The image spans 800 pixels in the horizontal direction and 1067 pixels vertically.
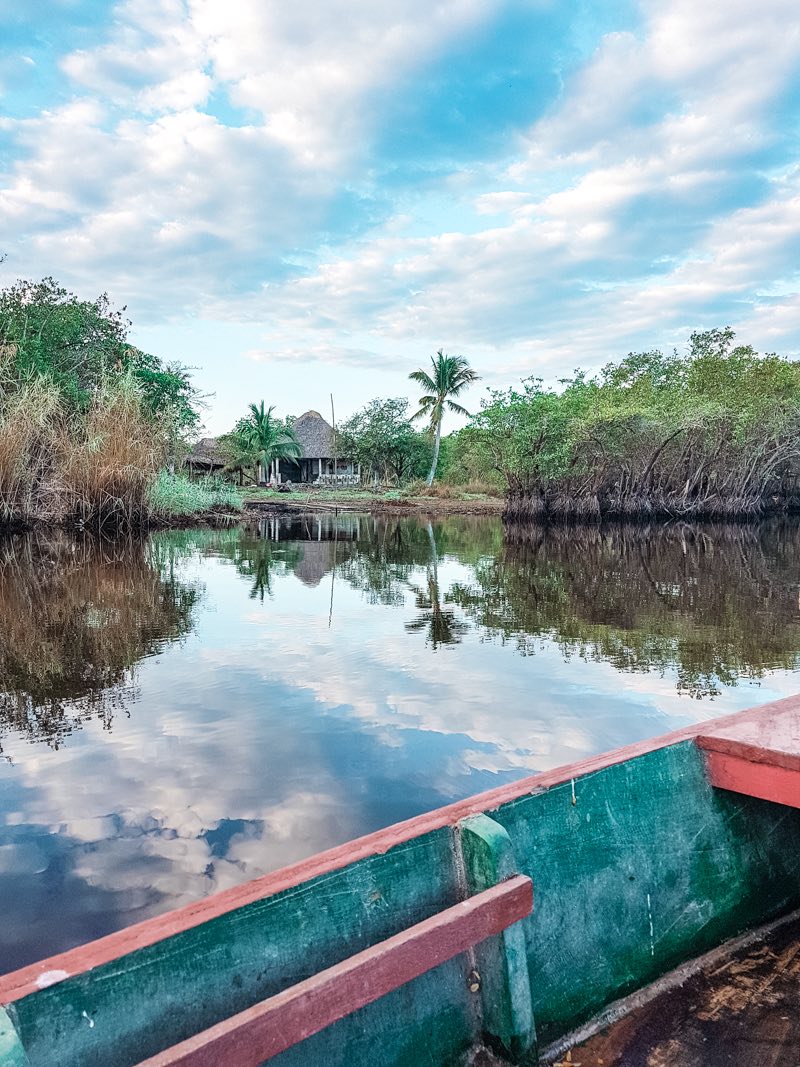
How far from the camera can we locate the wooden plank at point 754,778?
260 cm

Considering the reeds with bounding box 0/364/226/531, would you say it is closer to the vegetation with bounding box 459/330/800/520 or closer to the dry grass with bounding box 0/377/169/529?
the dry grass with bounding box 0/377/169/529

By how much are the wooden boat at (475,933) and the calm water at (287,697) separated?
4.82 feet

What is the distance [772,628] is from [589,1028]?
25.4 feet

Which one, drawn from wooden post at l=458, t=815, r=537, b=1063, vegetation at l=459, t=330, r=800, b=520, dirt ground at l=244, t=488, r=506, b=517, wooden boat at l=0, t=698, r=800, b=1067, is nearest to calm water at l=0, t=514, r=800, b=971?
wooden boat at l=0, t=698, r=800, b=1067

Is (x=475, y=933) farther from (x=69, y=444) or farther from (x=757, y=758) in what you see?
(x=69, y=444)

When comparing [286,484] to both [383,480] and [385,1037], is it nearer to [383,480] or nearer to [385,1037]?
[383,480]

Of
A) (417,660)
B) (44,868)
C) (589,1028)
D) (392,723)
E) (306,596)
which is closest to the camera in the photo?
(589,1028)

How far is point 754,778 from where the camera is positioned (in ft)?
8.93

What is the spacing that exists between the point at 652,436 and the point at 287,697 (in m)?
27.8

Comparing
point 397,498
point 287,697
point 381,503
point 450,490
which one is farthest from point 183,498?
point 450,490

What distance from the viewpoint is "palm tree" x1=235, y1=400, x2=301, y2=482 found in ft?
157

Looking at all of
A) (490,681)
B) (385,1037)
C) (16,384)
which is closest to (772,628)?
(490,681)

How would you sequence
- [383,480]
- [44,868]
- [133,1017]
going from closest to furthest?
[133,1017] < [44,868] < [383,480]

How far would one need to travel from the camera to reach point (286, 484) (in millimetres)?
46906
